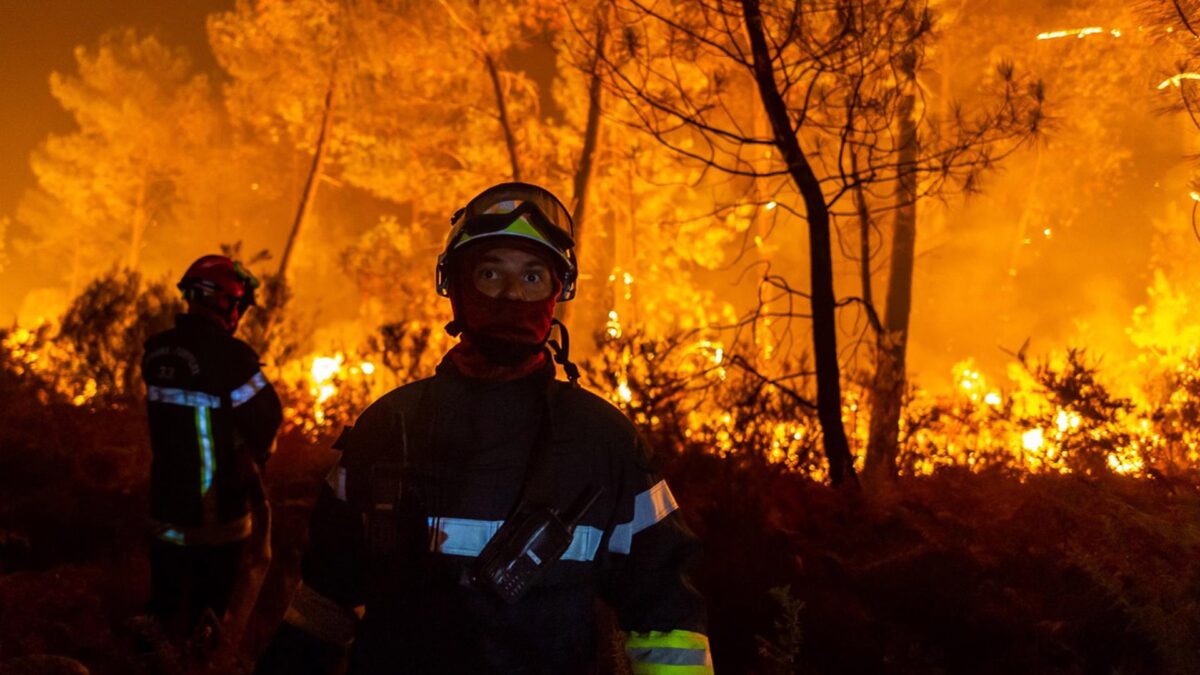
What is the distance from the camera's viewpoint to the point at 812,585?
14.2 ft

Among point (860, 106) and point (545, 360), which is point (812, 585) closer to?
point (545, 360)

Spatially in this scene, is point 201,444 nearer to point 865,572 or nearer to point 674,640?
point 674,640

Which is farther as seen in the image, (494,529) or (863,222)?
(863,222)

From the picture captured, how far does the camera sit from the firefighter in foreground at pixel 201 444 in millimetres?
3734

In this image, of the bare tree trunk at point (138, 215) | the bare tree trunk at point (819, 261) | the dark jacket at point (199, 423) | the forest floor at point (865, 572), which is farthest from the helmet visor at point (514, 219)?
the bare tree trunk at point (138, 215)

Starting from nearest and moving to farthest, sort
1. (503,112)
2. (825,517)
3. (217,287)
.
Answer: (217,287) → (825,517) → (503,112)

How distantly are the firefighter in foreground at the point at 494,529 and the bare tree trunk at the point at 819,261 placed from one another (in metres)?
3.74

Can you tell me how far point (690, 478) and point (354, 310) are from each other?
47.4 meters

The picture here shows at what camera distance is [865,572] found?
171 inches

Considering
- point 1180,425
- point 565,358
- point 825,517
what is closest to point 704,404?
point 825,517

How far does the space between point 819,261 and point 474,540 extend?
428 centimetres

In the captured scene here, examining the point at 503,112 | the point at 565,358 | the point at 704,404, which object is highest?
the point at 503,112

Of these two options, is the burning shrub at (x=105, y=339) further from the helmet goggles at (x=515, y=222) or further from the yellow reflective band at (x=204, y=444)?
the helmet goggles at (x=515, y=222)

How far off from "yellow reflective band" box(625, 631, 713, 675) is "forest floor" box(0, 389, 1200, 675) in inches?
45.3
